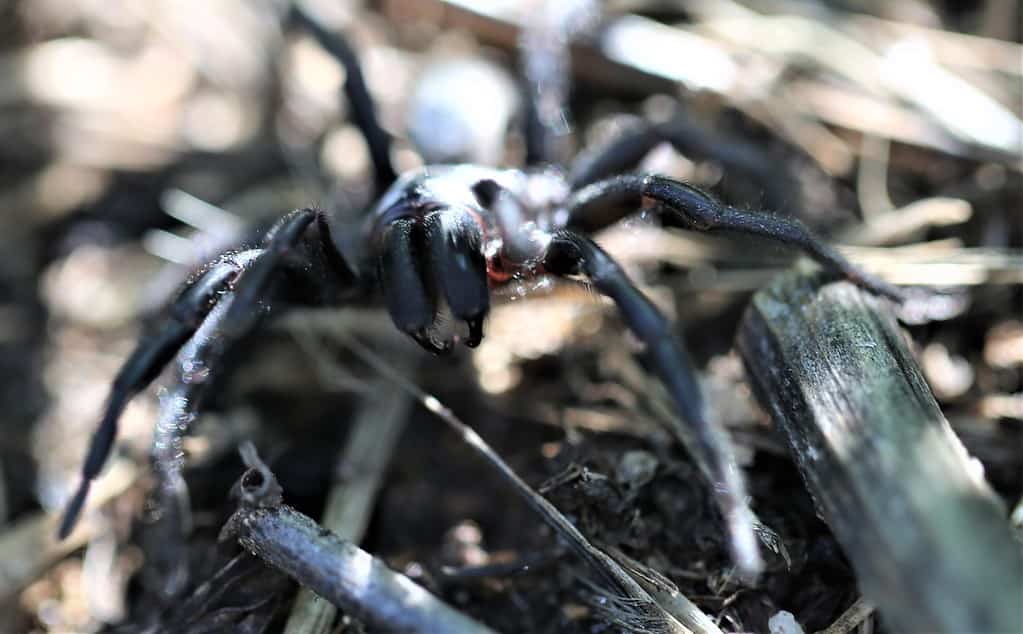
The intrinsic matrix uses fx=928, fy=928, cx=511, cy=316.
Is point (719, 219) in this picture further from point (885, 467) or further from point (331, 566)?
point (331, 566)

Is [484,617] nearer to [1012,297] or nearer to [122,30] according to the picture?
[1012,297]

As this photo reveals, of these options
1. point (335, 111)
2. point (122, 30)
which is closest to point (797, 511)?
point (335, 111)

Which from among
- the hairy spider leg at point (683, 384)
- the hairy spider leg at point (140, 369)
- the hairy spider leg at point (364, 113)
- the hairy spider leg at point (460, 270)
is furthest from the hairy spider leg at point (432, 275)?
the hairy spider leg at point (364, 113)

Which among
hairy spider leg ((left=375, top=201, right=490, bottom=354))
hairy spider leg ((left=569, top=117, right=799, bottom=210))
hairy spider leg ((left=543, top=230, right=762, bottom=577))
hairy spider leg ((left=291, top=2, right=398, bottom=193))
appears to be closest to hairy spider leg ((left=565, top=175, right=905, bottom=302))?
hairy spider leg ((left=543, top=230, right=762, bottom=577))

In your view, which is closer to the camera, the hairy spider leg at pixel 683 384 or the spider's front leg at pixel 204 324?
the hairy spider leg at pixel 683 384

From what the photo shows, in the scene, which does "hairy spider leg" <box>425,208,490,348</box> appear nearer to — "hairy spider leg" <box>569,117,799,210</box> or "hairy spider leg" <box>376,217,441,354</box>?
"hairy spider leg" <box>376,217,441,354</box>

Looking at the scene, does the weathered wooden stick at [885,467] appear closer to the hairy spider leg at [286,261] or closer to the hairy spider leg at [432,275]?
the hairy spider leg at [432,275]

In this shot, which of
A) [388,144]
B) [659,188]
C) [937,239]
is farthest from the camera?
[388,144]

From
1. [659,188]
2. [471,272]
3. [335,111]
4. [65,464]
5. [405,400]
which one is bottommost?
[65,464]

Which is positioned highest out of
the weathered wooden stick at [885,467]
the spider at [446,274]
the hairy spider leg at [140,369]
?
the weathered wooden stick at [885,467]
